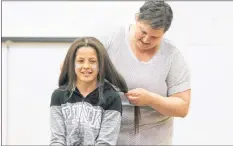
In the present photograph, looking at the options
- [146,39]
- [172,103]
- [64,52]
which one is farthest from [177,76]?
[64,52]

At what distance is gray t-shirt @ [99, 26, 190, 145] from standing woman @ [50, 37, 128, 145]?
13 cm

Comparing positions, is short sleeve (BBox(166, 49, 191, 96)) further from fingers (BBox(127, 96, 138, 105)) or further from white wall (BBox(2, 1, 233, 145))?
white wall (BBox(2, 1, 233, 145))

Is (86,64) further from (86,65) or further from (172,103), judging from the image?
(172,103)

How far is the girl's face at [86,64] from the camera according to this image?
1130 mm

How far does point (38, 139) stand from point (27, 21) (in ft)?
2.18

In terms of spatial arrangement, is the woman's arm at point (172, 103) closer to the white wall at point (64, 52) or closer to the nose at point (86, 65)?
the nose at point (86, 65)

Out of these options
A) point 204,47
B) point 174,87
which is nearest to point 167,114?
point 174,87

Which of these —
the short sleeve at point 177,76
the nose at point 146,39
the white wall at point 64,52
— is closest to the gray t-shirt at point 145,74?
the short sleeve at point 177,76

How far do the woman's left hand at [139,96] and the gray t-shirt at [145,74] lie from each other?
0.25 feet

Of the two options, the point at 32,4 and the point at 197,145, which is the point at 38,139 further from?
the point at 197,145

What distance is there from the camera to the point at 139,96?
1206mm

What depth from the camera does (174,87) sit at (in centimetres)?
133

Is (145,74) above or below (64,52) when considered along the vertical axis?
below

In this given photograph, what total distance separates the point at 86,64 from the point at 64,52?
101 cm
